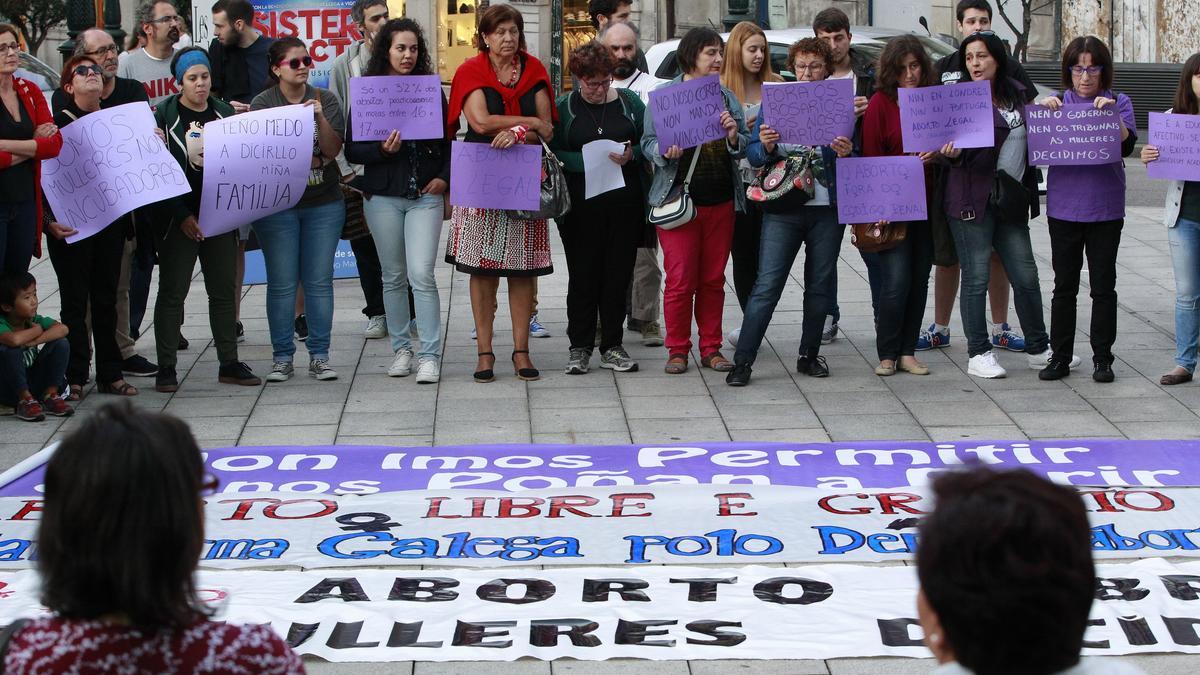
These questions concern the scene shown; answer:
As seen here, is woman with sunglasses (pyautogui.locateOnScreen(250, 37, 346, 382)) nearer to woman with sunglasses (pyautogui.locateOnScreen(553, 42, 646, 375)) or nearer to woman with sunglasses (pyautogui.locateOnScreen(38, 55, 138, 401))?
woman with sunglasses (pyautogui.locateOnScreen(38, 55, 138, 401))

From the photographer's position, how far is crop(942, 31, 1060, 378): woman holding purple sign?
25.9 feet

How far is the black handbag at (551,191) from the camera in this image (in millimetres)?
7953

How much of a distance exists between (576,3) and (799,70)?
24971mm

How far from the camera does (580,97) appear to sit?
8.15 meters

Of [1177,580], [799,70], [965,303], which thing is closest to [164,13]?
[799,70]

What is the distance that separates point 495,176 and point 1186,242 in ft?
11.0

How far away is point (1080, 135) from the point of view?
7719 millimetres

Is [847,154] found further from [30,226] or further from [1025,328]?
[30,226]

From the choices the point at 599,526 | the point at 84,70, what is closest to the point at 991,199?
the point at 599,526

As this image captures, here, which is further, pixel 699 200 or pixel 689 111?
pixel 699 200

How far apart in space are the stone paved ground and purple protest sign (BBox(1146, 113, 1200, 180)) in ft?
3.48

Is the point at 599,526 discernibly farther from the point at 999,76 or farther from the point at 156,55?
the point at 156,55

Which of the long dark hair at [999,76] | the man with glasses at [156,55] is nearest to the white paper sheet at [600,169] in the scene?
the long dark hair at [999,76]

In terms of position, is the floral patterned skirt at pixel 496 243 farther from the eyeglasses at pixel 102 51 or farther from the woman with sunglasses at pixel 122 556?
the woman with sunglasses at pixel 122 556
